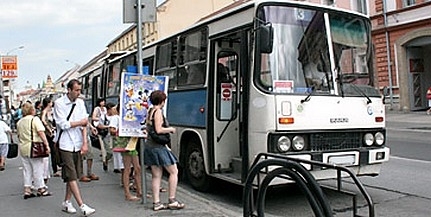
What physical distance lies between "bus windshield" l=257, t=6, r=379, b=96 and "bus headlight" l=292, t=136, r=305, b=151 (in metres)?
0.64

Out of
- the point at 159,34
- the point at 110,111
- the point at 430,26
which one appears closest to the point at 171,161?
the point at 110,111

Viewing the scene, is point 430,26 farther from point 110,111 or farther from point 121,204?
point 121,204

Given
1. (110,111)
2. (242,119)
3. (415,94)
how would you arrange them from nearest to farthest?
(242,119), (110,111), (415,94)

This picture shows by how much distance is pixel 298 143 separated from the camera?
7.23 m

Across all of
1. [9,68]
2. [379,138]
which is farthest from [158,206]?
[9,68]

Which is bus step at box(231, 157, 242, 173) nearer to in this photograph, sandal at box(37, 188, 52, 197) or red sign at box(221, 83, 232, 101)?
red sign at box(221, 83, 232, 101)

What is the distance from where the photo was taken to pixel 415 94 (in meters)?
27.7

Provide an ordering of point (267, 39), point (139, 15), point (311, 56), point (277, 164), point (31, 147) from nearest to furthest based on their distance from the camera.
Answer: point (277, 164) → point (267, 39) → point (311, 56) → point (139, 15) → point (31, 147)

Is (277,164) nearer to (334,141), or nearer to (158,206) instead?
(334,141)

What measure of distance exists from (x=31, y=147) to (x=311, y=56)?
15.3 ft

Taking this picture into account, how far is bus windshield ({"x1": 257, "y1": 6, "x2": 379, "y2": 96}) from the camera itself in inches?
290

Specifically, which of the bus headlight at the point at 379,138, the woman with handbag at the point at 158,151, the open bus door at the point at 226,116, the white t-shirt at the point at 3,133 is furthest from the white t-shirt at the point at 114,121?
the bus headlight at the point at 379,138

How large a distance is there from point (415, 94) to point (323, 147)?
2221cm

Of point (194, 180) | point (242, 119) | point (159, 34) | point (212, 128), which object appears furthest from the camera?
point (159, 34)
